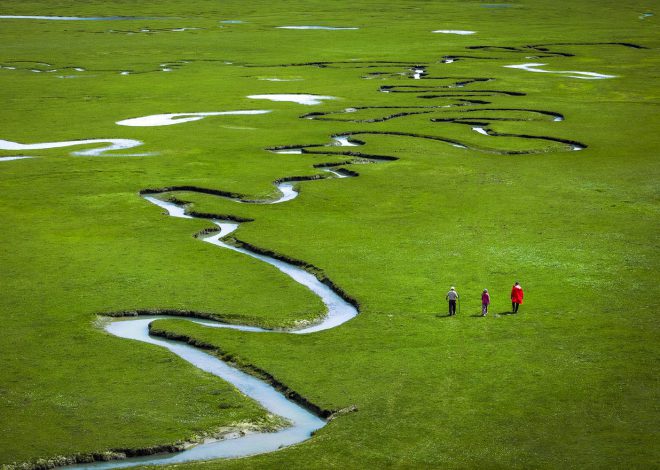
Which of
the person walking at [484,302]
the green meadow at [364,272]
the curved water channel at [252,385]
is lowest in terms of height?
the curved water channel at [252,385]

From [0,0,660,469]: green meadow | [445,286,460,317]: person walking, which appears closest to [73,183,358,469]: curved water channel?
[0,0,660,469]: green meadow

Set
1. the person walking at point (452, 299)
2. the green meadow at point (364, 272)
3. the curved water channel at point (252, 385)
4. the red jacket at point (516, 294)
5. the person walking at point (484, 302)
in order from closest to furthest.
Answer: the curved water channel at point (252, 385) < the green meadow at point (364, 272) < the person walking at point (484, 302) < the person walking at point (452, 299) < the red jacket at point (516, 294)

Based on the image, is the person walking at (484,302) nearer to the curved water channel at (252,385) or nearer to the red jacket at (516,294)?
the red jacket at (516,294)

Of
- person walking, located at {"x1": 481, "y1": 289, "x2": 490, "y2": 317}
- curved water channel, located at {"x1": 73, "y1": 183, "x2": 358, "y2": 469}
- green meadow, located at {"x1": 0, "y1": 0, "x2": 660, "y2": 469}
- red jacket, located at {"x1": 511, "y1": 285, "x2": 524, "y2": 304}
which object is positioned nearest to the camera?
curved water channel, located at {"x1": 73, "y1": 183, "x2": 358, "y2": 469}

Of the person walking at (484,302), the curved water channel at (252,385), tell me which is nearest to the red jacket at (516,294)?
the person walking at (484,302)

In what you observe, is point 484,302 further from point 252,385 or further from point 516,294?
point 252,385

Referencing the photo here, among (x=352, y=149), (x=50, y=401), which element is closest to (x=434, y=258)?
(x=50, y=401)

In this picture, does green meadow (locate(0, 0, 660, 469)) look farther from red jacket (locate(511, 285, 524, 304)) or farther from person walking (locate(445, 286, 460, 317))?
person walking (locate(445, 286, 460, 317))

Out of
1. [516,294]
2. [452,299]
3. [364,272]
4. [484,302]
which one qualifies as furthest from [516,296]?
[364,272]
